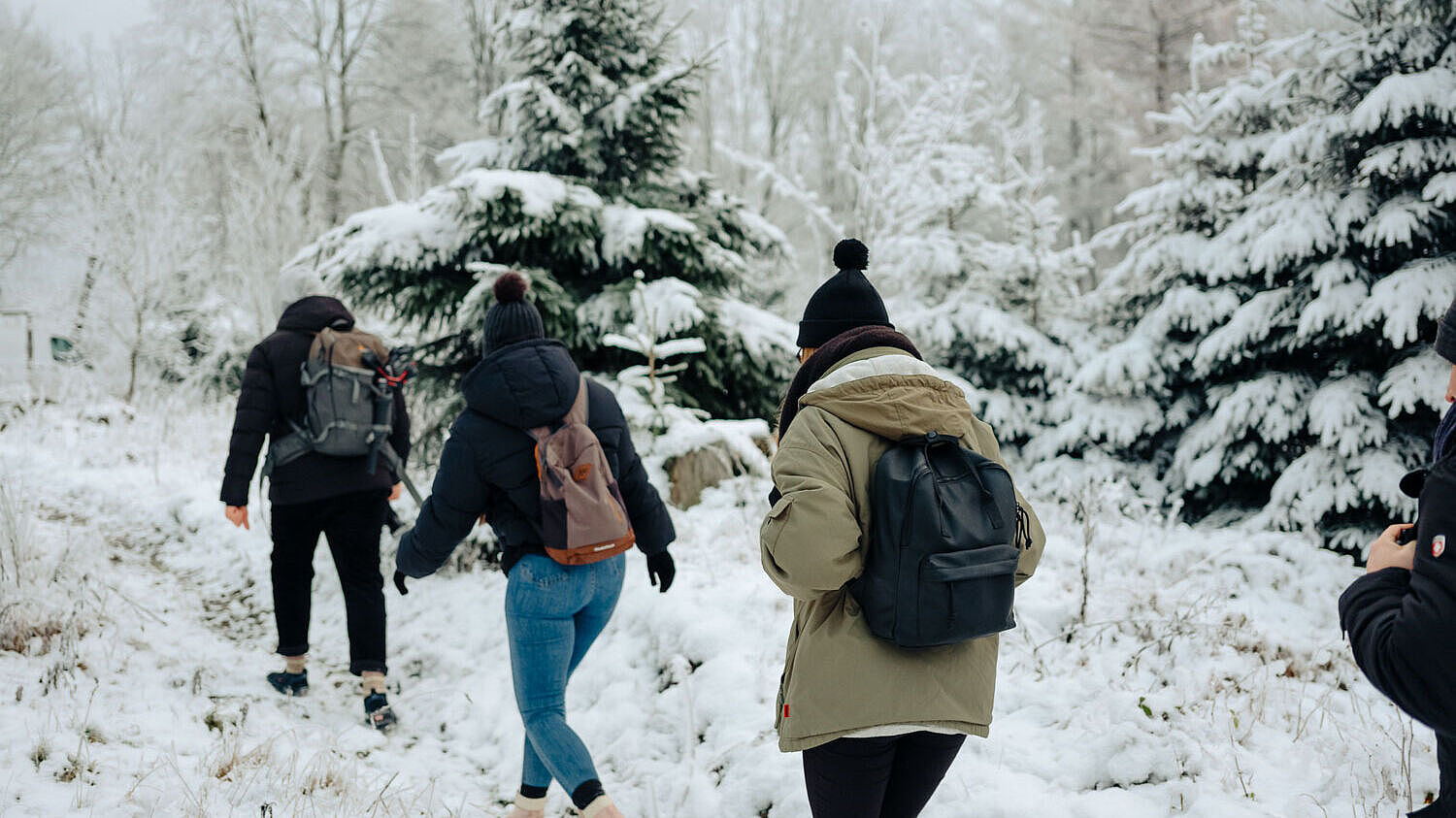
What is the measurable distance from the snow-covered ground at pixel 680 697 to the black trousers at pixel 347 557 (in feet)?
1.38

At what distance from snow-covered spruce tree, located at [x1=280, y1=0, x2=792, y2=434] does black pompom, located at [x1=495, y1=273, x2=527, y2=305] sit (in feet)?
9.12

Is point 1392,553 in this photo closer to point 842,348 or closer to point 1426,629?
point 1426,629

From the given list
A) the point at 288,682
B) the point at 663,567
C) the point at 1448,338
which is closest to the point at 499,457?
the point at 663,567

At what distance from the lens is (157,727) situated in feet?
11.5

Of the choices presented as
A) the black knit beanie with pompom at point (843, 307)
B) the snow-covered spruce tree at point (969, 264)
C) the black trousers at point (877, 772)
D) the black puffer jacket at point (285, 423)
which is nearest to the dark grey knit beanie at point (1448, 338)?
the black knit beanie with pompom at point (843, 307)

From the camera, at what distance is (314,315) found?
4070mm

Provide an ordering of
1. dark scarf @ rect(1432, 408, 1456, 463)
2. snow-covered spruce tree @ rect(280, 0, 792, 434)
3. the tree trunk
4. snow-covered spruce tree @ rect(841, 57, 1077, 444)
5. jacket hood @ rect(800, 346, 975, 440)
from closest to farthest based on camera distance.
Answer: dark scarf @ rect(1432, 408, 1456, 463) → jacket hood @ rect(800, 346, 975, 440) → snow-covered spruce tree @ rect(280, 0, 792, 434) → snow-covered spruce tree @ rect(841, 57, 1077, 444) → the tree trunk

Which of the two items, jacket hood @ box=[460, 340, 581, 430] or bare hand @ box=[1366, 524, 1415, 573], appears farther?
jacket hood @ box=[460, 340, 581, 430]

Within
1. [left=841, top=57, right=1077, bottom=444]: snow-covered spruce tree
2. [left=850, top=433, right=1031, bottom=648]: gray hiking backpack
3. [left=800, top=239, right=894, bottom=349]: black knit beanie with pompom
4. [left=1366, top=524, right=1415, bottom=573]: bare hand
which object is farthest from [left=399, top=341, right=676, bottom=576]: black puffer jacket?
[left=841, top=57, right=1077, bottom=444]: snow-covered spruce tree

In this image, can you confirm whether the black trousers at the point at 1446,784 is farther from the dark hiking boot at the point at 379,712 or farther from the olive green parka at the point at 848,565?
the dark hiking boot at the point at 379,712

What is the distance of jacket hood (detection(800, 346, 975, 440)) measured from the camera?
6.08 ft

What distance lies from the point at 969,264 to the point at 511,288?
25.7 feet

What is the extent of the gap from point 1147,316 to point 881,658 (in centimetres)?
730

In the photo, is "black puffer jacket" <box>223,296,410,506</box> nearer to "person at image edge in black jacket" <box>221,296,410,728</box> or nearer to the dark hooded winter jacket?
"person at image edge in black jacket" <box>221,296,410,728</box>
